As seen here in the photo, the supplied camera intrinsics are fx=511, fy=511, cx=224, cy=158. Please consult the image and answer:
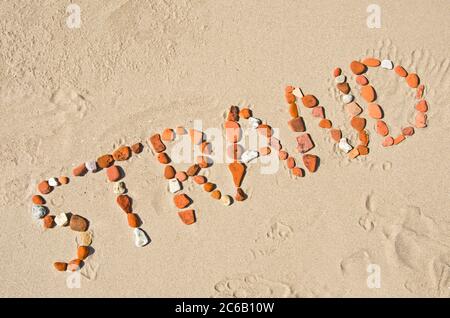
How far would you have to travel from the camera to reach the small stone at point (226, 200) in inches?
114

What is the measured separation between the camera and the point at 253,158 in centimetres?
294

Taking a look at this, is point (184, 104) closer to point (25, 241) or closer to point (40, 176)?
point (40, 176)

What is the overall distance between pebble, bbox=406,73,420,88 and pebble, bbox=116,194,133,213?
1.76m

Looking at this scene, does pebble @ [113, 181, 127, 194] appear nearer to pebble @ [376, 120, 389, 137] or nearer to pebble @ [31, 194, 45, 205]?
pebble @ [31, 194, 45, 205]

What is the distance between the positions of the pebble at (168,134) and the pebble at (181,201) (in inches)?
13.0

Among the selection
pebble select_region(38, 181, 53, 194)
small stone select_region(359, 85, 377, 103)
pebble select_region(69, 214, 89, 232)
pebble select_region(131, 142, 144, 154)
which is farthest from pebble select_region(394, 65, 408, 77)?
pebble select_region(38, 181, 53, 194)

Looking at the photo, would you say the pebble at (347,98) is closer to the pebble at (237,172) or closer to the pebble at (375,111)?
the pebble at (375,111)

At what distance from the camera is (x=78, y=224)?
2844 millimetres

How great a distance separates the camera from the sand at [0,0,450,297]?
2865mm

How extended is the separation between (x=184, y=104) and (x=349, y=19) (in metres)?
1.10

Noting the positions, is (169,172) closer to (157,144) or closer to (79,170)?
(157,144)

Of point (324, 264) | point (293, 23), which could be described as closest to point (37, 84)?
point (293, 23)

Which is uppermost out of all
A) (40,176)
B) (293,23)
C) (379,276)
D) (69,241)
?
(293,23)

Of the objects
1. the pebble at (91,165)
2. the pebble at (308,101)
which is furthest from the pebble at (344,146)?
the pebble at (91,165)
